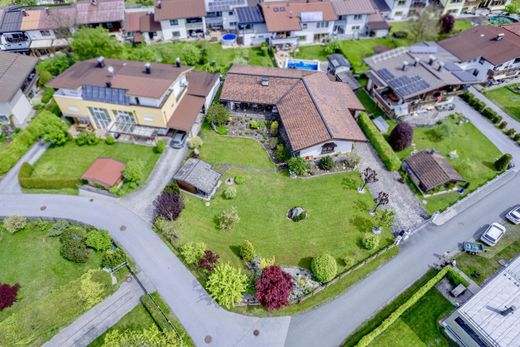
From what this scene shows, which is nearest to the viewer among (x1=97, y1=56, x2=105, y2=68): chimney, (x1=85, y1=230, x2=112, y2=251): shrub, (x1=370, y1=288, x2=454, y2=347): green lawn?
(x1=370, y1=288, x2=454, y2=347): green lawn

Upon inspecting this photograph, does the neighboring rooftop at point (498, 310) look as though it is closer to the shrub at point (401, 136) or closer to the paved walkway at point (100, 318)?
the shrub at point (401, 136)

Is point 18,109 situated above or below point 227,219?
above

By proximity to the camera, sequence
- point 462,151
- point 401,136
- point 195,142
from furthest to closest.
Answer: point 462,151
point 401,136
point 195,142

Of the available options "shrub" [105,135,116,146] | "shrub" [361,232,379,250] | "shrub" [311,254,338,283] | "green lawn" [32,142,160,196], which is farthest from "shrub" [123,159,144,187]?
"shrub" [361,232,379,250]

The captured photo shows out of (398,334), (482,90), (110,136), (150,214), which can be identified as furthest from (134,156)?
(482,90)

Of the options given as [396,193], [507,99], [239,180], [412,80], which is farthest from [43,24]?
[507,99]

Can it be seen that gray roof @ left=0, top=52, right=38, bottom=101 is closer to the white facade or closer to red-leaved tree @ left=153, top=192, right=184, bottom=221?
the white facade

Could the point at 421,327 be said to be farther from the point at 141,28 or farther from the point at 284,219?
the point at 141,28
